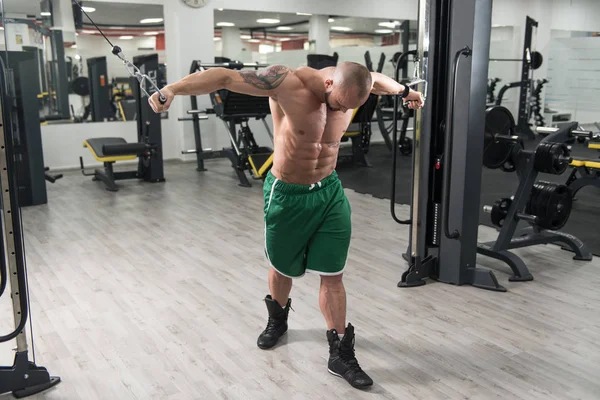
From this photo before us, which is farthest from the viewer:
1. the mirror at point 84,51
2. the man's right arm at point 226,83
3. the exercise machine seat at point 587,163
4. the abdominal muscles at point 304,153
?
the mirror at point 84,51

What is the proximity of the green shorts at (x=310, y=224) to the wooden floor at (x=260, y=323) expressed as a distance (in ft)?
1.55

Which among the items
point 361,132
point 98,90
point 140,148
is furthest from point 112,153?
point 361,132

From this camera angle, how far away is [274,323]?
104 inches

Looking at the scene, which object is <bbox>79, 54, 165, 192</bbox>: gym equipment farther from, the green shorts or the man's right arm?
the man's right arm

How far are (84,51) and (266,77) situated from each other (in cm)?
636

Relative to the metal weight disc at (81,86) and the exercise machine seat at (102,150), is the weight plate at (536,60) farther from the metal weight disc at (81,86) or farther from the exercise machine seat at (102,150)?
Result: the metal weight disc at (81,86)

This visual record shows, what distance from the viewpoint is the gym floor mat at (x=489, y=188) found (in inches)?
181

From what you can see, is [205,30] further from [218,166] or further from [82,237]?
[82,237]

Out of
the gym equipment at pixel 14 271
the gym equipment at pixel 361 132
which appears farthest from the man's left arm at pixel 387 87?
the gym equipment at pixel 361 132

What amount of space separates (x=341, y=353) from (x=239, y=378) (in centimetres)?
43

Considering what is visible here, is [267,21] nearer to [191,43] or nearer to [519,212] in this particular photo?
[191,43]

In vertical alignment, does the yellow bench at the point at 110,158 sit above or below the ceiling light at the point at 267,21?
below

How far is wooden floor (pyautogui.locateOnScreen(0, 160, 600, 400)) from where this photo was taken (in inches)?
89.2

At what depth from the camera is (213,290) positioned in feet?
10.8
